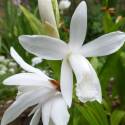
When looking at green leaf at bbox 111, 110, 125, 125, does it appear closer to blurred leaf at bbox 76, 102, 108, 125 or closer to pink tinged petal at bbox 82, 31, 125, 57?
blurred leaf at bbox 76, 102, 108, 125

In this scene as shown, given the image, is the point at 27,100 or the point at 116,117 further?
the point at 116,117

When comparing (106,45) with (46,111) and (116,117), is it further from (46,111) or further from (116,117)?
(116,117)

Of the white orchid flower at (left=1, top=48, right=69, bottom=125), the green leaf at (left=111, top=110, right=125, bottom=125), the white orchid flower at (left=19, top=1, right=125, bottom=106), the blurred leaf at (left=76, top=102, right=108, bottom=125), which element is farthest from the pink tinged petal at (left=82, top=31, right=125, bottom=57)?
the green leaf at (left=111, top=110, right=125, bottom=125)

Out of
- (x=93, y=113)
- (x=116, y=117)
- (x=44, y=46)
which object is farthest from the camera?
(x=116, y=117)

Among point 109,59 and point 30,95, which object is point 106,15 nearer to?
point 109,59

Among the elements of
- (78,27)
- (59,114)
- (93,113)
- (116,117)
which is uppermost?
(78,27)

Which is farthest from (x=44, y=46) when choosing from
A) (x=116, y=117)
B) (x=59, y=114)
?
(x=116, y=117)
